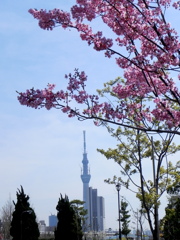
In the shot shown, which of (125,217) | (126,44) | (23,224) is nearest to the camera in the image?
(126,44)

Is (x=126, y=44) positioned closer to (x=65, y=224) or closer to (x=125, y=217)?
(x=65, y=224)

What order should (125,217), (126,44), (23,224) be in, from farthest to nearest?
1. (125,217)
2. (23,224)
3. (126,44)

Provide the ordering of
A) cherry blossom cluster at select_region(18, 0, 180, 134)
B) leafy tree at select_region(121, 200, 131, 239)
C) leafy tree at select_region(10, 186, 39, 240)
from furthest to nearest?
leafy tree at select_region(121, 200, 131, 239) < leafy tree at select_region(10, 186, 39, 240) < cherry blossom cluster at select_region(18, 0, 180, 134)

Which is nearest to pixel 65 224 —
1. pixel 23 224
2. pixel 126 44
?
pixel 23 224

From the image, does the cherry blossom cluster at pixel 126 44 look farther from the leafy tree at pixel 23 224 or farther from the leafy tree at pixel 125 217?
the leafy tree at pixel 125 217

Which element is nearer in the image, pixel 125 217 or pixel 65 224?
pixel 65 224

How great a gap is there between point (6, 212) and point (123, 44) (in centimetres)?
6648

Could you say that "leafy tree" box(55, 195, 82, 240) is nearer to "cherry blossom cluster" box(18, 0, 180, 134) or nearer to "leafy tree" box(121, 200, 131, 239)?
"leafy tree" box(121, 200, 131, 239)

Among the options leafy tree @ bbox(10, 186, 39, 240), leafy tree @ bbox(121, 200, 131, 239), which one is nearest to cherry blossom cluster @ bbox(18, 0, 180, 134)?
leafy tree @ bbox(10, 186, 39, 240)

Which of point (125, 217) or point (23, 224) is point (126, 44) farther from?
point (125, 217)

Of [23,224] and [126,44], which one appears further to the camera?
[23,224]

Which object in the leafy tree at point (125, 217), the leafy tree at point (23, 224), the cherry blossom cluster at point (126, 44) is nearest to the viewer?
the cherry blossom cluster at point (126, 44)

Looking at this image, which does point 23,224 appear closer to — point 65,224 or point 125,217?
point 65,224

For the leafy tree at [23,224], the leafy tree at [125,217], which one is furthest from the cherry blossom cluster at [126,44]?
the leafy tree at [125,217]
